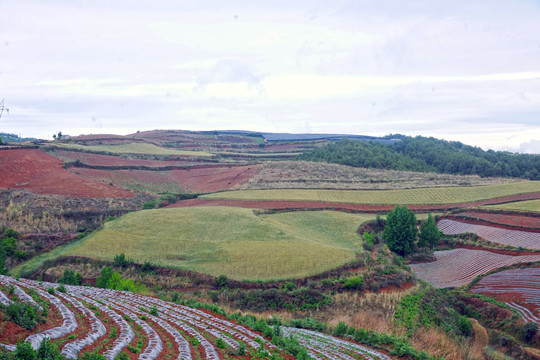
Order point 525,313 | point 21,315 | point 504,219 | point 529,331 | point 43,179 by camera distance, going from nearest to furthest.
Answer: point 21,315, point 529,331, point 525,313, point 504,219, point 43,179

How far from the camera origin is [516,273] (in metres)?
31.1

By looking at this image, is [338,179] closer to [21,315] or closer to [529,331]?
[529,331]

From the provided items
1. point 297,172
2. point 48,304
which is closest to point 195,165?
point 297,172

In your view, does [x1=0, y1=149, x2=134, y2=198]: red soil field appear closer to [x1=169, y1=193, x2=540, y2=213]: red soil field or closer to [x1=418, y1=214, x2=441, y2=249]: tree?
[x1=169, y1=193, x2=540, y2=213]: red soil field

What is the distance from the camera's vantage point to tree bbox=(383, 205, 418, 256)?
125 ft

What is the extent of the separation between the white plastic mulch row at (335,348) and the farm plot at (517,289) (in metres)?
15.9

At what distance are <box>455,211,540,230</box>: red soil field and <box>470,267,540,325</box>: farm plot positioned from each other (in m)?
12.2

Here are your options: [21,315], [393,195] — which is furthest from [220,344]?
[393,195]

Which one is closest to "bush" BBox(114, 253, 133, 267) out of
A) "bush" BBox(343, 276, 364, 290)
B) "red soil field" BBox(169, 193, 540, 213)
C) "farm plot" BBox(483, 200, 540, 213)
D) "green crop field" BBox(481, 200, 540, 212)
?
"bush" BBox(343, 276, 364, 290)

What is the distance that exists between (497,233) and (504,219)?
181 inches

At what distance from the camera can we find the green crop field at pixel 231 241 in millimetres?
28812

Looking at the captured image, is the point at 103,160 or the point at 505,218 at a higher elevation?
the point at 103,160

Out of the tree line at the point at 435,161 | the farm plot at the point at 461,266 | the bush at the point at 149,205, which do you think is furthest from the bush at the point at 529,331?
the tree line at the point at 435,161

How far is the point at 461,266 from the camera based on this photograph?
3609cm
